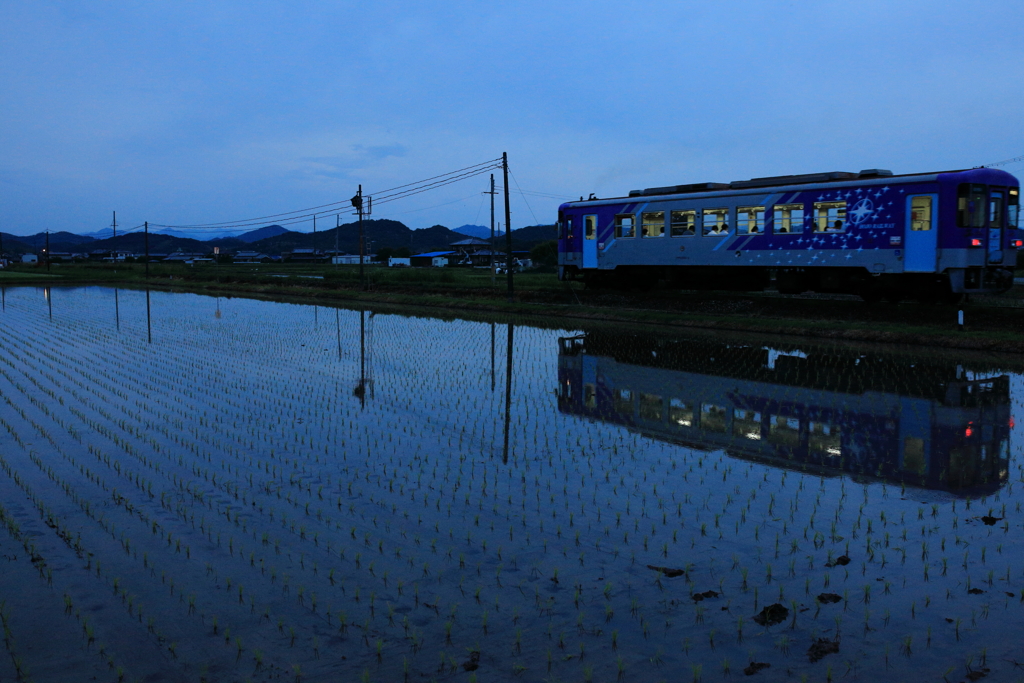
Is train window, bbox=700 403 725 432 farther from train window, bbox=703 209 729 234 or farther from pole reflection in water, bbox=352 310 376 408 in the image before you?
train window, bbox=703 209 729 234

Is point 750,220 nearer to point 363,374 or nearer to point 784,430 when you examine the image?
point 363,374

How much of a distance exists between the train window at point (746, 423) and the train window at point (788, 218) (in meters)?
12.2

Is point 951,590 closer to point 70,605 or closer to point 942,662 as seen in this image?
point 942,662

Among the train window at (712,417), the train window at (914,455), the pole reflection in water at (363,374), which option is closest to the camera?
the train window at (914,455)

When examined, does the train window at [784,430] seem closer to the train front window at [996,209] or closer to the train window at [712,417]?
the train window at [712,417]

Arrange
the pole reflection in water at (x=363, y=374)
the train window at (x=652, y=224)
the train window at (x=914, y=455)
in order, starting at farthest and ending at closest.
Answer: the train window at (x=652, y=224) → the pole reflection in water at (x=363, y=374) → the train window at (x=914, y=455)

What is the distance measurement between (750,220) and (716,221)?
3.87 ft

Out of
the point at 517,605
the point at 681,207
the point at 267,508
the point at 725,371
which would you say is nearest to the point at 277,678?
the point at 517,605

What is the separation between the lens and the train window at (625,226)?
88.4 ft

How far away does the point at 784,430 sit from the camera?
35.1 ft

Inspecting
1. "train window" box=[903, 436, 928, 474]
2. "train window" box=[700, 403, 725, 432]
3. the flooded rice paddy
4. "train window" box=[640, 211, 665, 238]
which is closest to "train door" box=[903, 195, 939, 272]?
the flooded rice paddy

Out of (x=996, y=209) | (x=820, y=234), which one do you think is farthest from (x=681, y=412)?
(x=996, y=209)

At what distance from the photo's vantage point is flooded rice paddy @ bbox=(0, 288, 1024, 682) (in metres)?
4.85

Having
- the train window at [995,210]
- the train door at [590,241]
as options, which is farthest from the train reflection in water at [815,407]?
the train door at [590,241]
